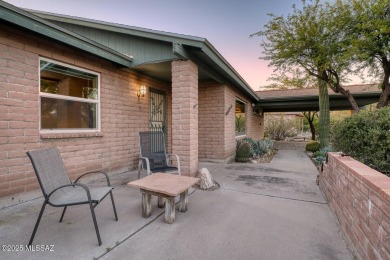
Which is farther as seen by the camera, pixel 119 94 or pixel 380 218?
pixel 119 94

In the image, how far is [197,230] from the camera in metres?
2.59

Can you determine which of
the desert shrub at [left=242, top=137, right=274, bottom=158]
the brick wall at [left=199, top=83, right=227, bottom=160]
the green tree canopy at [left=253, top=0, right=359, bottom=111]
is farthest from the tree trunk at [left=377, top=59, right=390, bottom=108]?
the brick wall at [left=199, top=83, right=227, bottom=160]

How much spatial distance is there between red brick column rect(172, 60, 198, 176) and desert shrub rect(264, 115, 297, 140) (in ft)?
56.3

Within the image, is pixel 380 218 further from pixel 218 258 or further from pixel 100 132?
pixel 100 132

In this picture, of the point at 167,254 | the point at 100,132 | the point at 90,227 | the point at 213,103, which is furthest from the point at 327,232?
the point at 213,103

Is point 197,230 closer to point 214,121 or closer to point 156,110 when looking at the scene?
point 214,121

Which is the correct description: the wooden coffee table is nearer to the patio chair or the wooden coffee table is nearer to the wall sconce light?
the patio chair

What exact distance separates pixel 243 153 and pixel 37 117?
6322 mm

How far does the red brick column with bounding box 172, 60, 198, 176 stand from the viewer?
4.59m

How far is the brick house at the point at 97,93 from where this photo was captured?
10.7ft

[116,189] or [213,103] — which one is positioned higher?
[213,103]

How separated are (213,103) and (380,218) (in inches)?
232

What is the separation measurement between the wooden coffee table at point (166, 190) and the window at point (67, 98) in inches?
95.9

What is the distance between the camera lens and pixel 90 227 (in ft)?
8.43
